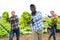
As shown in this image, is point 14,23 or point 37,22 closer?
point 37,22

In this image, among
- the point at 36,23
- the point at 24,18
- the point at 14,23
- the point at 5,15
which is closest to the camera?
the point at 36,23

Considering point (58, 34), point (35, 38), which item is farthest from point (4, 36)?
point (35, 38)

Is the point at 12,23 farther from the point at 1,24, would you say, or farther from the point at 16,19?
the point at 1,24

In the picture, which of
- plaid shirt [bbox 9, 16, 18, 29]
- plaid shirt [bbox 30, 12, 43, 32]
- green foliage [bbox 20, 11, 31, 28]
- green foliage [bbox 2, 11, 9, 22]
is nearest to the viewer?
plaid shirt [bbox 30, 12, 43, 32]

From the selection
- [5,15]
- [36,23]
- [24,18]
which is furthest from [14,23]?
[24,18]

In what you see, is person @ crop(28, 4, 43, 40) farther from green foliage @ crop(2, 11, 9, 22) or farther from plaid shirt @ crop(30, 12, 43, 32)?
green foliage @ crop(2, 11, 9, 22)

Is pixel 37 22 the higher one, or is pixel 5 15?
pixel 5 15

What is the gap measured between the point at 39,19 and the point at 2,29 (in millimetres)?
4583

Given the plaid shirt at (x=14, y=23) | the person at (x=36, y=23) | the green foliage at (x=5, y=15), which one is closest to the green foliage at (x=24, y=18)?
the green foliage at (x=5, y=15)

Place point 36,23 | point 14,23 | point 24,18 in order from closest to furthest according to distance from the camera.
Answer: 1. point 36,23
2. point 14,23
3. point 24,18

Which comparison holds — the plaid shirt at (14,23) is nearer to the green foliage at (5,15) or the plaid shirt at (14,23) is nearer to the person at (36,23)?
the person at (36,23)

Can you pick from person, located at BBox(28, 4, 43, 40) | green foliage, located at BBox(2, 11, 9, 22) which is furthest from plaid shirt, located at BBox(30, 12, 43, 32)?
green foliage, located at BBox(2, 11, 9, 22)

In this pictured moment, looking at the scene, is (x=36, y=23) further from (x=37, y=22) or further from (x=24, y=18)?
(x=24, y=18)

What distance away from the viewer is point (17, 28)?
24.0 feet
